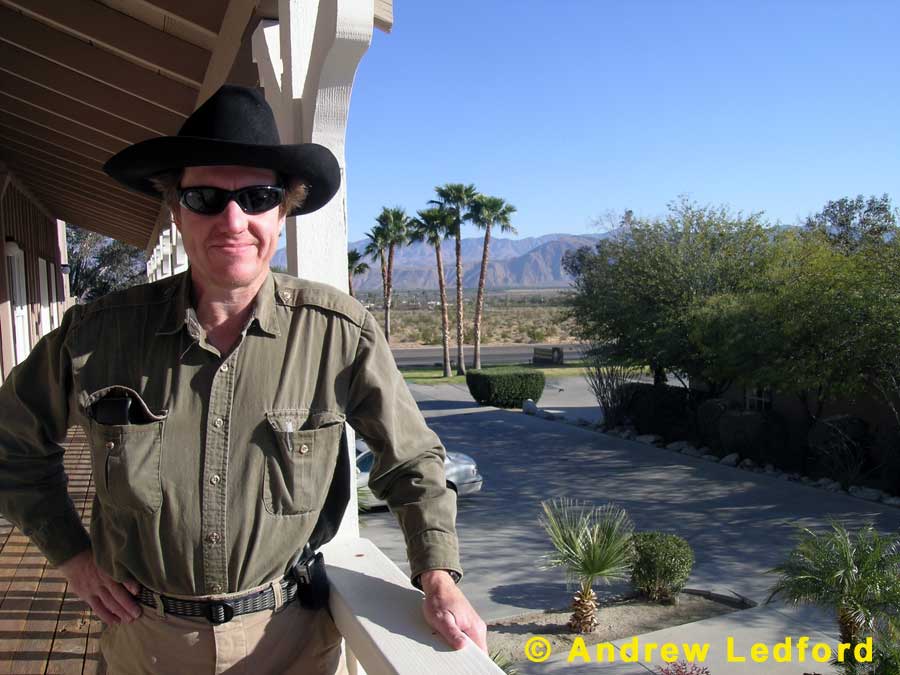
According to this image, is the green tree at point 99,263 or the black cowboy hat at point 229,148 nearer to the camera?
the black cowboy hat at point 229,148

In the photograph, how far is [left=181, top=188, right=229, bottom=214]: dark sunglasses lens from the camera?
1532 millimetres

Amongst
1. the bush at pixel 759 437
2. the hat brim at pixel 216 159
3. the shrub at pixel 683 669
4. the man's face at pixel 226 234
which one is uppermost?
the hat brim at pixel 216 159

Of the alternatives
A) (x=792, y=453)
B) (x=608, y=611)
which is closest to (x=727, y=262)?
(x=792, y=453)

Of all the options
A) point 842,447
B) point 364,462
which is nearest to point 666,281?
point 842,447

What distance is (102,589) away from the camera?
1589 millimetres

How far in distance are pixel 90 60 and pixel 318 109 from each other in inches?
102

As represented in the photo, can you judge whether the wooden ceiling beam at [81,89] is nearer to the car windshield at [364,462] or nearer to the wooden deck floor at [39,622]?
the wooden deck floor at [39,622]

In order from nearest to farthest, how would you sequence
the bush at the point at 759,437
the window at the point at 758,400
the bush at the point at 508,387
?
the bush at the point at 759,437, the window at the point at 758,400, the bush at the point at 508,387

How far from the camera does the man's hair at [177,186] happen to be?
63.7 inches

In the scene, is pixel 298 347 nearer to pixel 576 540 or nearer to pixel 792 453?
pixel 576 540

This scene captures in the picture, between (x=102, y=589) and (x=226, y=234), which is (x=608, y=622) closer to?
(x=102, y=589)

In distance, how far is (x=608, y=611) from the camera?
764cm

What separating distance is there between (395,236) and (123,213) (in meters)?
24.1

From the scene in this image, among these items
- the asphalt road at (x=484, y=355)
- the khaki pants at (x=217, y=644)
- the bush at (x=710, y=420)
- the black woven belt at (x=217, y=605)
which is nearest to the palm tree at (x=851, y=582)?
the khaki pants at (x=217, y=644)
